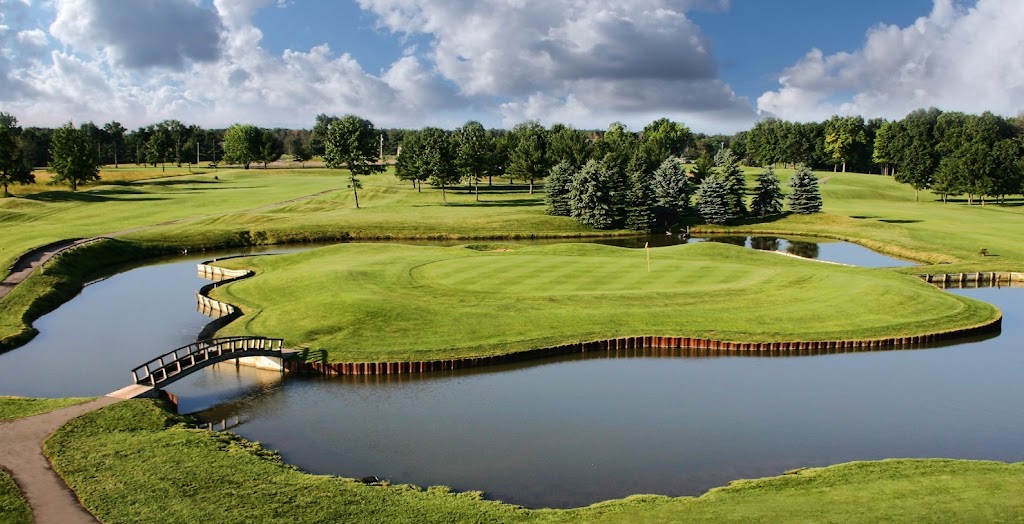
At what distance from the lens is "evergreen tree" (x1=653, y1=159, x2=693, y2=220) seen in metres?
112

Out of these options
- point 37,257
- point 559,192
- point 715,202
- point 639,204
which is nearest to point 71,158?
point 37,257

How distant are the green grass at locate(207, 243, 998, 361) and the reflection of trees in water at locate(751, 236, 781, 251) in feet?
80.5

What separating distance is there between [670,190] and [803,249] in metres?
26.7

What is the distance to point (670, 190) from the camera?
4405 inches

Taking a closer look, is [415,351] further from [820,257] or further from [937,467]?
[820,257]

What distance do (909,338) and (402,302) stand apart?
31.6 meters

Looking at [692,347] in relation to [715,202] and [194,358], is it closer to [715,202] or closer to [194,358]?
[194,358]

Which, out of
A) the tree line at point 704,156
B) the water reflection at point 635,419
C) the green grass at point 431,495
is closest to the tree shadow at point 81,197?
the tree line at point 704,156

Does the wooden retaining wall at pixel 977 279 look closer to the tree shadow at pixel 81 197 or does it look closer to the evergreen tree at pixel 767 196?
the evergreen tree at pixel 767 196

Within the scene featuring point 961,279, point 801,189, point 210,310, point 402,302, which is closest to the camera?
point 402,302

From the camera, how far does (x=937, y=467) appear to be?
2483 cm

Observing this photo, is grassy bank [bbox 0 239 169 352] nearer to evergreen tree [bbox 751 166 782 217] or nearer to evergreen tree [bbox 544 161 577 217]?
evergreen tree [bbox 544 161 577 217]

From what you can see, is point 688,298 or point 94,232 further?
point 94,232

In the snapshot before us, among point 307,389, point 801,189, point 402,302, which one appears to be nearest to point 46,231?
point 402,302
